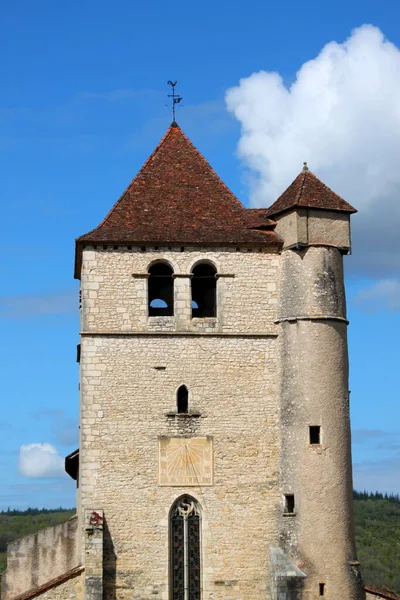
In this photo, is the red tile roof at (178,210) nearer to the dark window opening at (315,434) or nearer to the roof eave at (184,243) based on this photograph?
the roof eave at (184,243)

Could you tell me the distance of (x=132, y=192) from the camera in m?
29.6

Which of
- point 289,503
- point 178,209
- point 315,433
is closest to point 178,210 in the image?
point 178,209

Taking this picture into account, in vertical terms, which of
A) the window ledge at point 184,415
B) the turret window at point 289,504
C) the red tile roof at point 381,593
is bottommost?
the red tile roof at point 381,593

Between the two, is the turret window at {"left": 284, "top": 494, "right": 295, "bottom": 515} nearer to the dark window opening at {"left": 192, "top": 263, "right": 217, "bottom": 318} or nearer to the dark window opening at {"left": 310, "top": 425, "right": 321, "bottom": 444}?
the dark window opening at {"left": 310, "top": 425, "right": 321, "bottom": 444}

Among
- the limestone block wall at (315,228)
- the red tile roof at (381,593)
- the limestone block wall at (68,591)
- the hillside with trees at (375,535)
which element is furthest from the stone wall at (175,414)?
the hillside with trees at (375,535)

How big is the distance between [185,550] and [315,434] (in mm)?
3767

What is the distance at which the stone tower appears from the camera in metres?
26.7

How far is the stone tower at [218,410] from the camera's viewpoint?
87.6 ft

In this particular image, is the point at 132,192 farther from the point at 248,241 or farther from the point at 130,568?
the point at 130,568

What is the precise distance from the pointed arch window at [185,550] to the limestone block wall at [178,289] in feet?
13.1

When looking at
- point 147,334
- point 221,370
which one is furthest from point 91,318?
point 221,370

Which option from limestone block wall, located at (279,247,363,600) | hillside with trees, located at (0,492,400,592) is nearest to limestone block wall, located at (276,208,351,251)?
limestone block wall, located at (279,247,363,600)

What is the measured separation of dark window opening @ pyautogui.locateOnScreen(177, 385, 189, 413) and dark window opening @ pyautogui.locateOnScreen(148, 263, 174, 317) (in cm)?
230

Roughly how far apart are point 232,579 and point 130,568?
7.25ft
